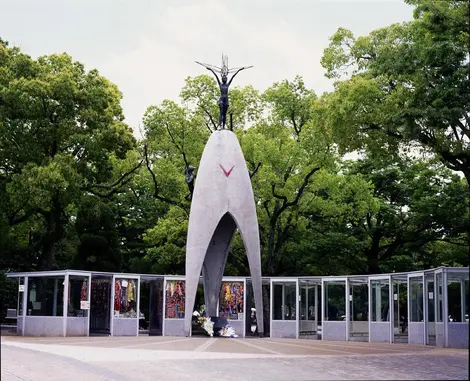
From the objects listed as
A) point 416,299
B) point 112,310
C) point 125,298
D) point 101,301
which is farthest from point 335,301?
point 101,301

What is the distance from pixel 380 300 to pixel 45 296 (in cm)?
1161

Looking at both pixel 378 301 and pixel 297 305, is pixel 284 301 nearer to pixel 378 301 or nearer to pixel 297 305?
pixel 297 305

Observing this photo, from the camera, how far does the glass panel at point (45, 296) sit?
1000 inches

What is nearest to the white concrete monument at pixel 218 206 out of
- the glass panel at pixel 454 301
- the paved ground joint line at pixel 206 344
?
the paved ground joint line at pixel 206 344

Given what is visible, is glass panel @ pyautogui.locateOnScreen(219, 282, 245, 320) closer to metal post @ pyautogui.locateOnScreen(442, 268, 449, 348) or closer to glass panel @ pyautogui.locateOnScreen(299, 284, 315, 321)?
Answer: glass panel @ pyautogui.locateOnScreen(299, 284, 315, 321)

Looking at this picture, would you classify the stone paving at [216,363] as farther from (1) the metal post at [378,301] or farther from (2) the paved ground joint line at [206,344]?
(1) the metal post at [378,301]

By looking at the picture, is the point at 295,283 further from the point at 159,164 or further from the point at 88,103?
the point at 88,103

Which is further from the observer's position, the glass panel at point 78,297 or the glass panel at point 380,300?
the glass panel at point 78,297

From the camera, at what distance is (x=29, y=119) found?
1331 inches

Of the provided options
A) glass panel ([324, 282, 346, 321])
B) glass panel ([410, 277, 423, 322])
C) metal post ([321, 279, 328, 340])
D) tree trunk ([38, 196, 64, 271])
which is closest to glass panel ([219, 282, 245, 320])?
metal post ([321, 279, 328, 340])

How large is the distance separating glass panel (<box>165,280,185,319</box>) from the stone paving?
6.28 m

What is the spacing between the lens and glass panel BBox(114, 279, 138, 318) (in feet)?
85.0

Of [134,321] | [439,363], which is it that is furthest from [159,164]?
[439,363]

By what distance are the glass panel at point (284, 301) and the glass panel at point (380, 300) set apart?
326 cm
